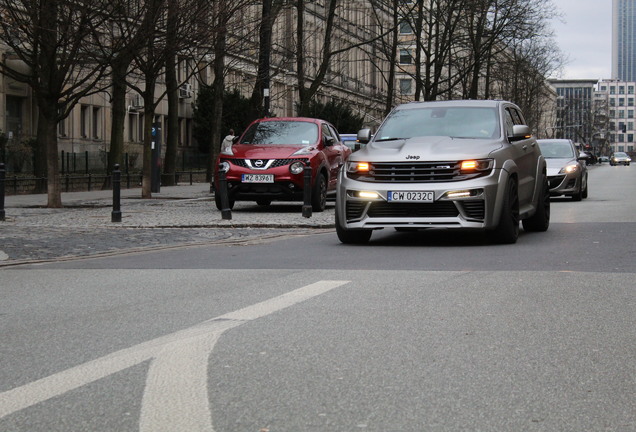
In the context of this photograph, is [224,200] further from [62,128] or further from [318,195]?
[62,128]

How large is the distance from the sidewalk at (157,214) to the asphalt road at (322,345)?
656 centimetres

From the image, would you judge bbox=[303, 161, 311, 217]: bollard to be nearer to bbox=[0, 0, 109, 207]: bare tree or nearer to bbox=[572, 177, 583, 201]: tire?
bbox=[0, 0, 109, 207]: bare tree

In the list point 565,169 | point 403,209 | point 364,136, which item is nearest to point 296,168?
point 364,136

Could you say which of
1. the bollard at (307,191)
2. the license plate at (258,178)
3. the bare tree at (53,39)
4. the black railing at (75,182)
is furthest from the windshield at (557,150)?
the black railing at (75,182)

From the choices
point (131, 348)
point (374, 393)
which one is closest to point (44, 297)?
point (131, 348)

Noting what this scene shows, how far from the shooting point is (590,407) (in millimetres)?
4684

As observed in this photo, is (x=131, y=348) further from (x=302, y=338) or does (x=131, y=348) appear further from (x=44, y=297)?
(x=44, y=297)

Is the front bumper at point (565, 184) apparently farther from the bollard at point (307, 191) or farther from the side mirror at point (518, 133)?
the side mirror at point (518, 133)

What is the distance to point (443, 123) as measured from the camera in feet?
46.1

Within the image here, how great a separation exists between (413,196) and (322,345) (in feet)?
21.7

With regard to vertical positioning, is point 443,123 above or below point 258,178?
above

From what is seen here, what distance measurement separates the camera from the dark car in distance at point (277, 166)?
20859 mm

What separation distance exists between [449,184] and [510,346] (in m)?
6.56

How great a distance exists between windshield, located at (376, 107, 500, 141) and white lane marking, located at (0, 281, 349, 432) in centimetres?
714
